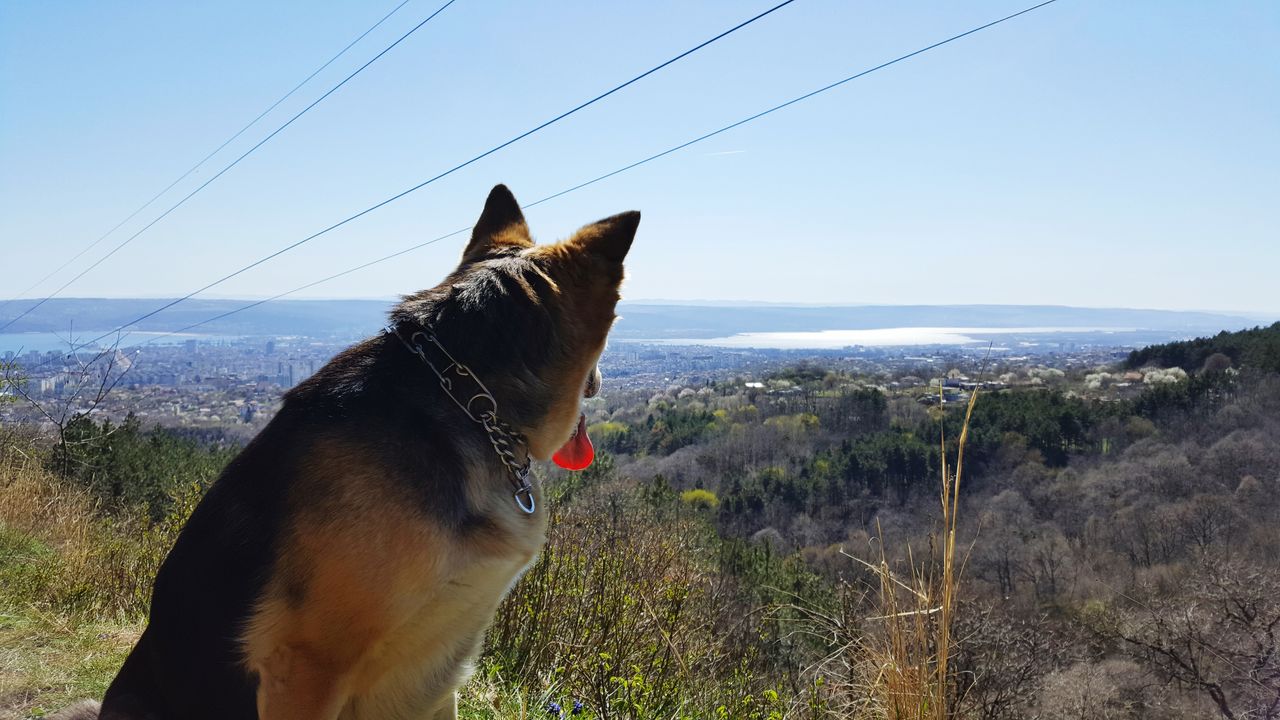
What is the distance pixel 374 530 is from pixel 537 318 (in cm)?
Answer: 75

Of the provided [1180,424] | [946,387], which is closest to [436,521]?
[946,387]

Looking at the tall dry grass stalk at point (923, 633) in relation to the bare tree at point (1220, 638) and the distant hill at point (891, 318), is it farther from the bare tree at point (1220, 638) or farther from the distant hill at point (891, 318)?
the distant hill at point (891, 318)

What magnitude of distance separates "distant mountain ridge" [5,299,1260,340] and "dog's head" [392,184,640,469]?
147 mm

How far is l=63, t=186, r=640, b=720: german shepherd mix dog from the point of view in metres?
1.88

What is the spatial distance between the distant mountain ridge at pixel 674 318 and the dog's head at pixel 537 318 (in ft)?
0.48

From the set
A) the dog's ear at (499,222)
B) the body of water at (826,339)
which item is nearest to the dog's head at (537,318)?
the dog's ear at (499,222)

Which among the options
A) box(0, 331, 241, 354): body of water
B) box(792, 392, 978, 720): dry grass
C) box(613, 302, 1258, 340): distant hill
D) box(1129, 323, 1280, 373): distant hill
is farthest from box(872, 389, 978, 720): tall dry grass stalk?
box(613, 302, 1258, 340): distant hill

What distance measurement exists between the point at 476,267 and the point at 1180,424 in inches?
2560

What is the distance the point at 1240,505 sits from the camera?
4272 cm

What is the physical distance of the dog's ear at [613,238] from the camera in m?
2.40

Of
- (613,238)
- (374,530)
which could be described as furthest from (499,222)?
(374,530)

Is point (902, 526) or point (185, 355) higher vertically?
point (185, 355)

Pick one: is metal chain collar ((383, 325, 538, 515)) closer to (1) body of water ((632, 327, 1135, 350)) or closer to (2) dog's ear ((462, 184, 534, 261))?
(2) dog's ear ((462, 184, 534, 261))

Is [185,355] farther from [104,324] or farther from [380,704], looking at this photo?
[380,704]
